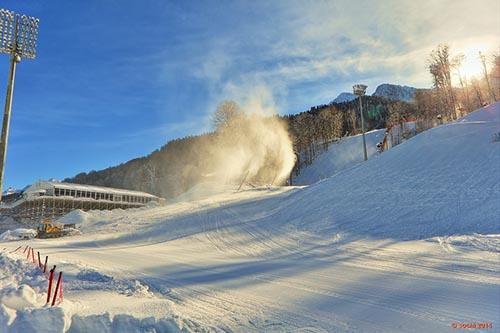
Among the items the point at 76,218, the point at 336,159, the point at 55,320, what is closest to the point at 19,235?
the point at 76,218

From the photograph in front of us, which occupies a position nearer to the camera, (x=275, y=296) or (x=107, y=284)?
(x=275, y=296)

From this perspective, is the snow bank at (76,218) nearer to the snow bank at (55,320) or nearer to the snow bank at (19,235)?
the snow bank at (19,235)

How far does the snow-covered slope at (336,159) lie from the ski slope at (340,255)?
38.9 metres

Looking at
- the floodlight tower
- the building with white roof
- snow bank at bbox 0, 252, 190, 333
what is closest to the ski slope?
snow bank at bbox 0, 252, 190, 333

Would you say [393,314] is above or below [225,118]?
below

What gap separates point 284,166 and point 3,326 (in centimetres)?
5956

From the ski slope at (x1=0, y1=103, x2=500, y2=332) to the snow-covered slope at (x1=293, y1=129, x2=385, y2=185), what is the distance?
38852mm

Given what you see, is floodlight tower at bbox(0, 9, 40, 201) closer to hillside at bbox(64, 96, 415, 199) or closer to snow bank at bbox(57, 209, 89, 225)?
snow bank at bbox(57, 209, 89, 225)

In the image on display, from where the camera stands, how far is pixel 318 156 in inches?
3174

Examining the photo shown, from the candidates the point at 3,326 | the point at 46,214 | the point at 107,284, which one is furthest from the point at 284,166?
the point at 3,326

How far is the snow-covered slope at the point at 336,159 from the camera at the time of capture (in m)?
70.4

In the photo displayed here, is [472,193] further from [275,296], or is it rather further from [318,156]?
[318,156]

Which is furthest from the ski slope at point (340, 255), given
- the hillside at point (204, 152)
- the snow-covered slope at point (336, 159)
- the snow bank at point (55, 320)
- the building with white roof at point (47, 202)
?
the snow-covered slope at point (336, 159)

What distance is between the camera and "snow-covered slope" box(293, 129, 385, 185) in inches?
2773
